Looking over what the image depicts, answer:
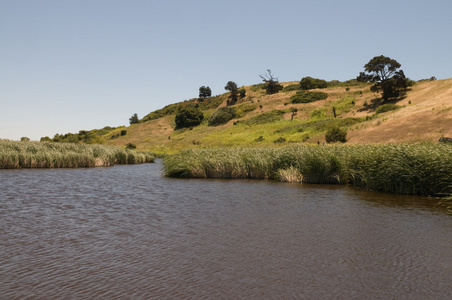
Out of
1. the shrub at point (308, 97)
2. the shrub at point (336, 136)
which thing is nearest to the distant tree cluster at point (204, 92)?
the shrub at point (308, 97)

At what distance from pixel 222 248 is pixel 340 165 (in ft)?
51.7

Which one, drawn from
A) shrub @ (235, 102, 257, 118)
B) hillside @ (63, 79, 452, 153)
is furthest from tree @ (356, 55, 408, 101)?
shrub @ (235, 102, 257, 118)

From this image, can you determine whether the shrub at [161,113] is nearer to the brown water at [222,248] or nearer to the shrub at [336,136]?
the shrub at [336,136]

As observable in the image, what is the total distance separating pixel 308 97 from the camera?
327ft

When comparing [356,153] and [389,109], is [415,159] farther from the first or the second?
[389,109]

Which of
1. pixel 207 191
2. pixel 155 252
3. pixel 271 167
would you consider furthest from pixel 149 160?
pixel 155 252

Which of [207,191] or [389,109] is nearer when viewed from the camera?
[207,191]

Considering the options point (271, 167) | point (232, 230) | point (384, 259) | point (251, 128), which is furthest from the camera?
point (251, 128)

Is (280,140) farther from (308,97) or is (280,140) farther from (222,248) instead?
(222,248)

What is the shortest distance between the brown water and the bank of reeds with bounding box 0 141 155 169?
1889 centimetres

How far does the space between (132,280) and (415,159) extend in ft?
53.9

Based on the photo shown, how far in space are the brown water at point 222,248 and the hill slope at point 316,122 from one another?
39732 millimetres

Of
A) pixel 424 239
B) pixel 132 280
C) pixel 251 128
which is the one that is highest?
pixel 251 128

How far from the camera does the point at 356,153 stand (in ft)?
76.3
